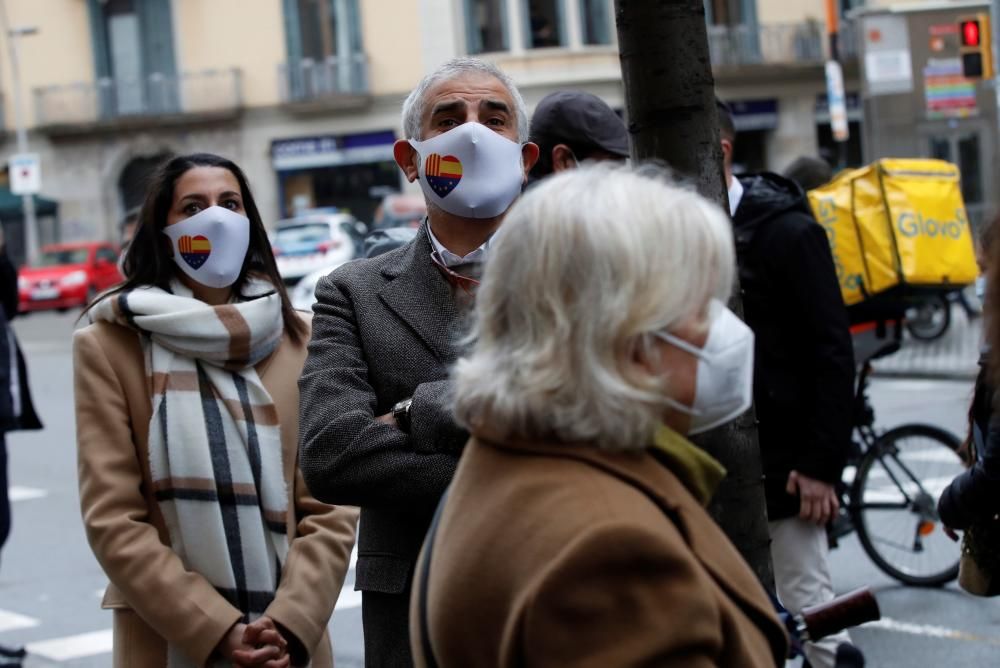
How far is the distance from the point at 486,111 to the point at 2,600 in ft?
18.9

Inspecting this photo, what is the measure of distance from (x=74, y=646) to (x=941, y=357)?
11779 mm

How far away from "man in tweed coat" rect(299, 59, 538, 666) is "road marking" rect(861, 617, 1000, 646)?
12.0ft

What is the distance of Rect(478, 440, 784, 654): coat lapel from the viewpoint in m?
1.72

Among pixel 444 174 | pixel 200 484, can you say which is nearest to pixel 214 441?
pixel 200 484

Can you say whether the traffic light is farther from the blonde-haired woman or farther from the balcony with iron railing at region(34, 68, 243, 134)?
the balcony with iron railing at region(34, 68, 243, 134)

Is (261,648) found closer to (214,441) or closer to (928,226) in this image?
(214,441)

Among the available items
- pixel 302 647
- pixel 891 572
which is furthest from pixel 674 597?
pixel 891 572

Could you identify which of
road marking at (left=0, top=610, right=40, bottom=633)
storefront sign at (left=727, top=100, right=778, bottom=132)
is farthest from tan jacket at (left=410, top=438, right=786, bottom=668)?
storefront sign at (left=727, top=100, right=778, bottom=132)

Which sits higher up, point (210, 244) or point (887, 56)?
point (887, 56)

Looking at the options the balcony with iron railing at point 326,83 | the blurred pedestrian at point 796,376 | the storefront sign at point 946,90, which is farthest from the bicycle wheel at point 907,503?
the balcony with iron railing at point 326,83

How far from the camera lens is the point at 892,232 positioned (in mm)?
5793

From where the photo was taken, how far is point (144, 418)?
3.23m

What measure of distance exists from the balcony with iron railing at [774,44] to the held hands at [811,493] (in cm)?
3250

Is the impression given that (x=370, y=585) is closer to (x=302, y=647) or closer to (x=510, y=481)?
(x=302, y=647)
